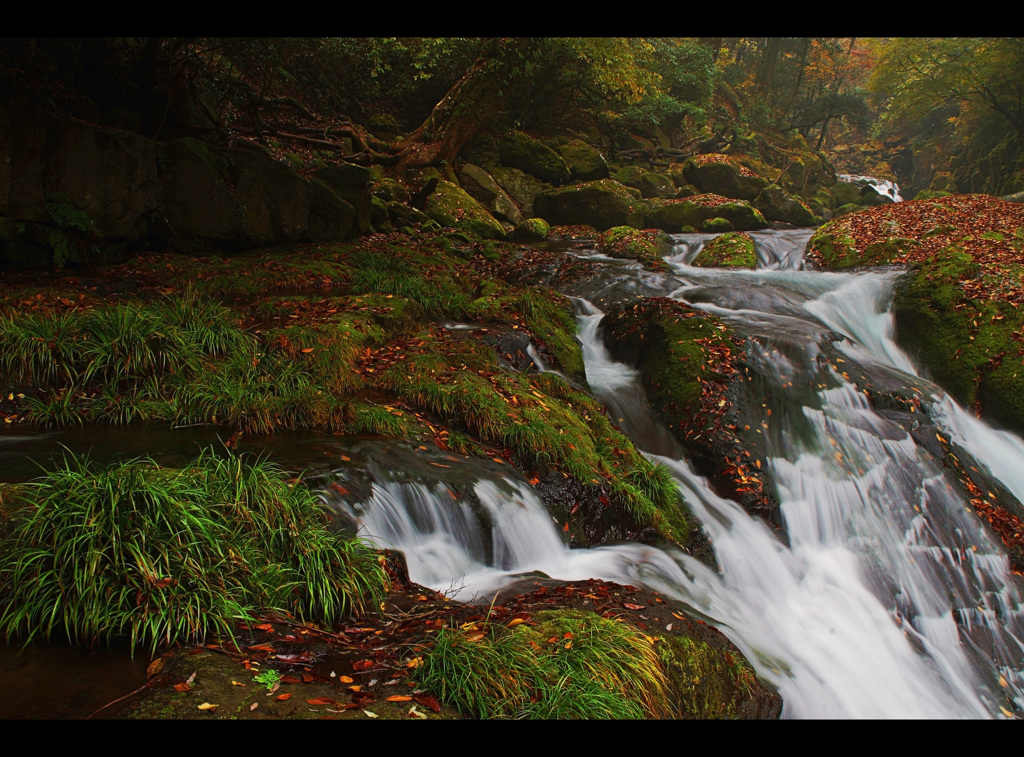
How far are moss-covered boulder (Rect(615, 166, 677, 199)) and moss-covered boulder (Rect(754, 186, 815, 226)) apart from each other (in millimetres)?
3158

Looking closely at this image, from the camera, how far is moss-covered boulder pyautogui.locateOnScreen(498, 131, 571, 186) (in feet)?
67.1

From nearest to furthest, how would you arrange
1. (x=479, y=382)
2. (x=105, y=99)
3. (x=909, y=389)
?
(x=479, y=382), (x=909, y=389), (x=105, y=99)

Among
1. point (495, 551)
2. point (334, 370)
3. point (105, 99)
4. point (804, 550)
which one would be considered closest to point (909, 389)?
point (804, 550)

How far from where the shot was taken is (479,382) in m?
6.70

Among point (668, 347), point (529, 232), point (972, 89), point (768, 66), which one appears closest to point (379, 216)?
point (529, 232)

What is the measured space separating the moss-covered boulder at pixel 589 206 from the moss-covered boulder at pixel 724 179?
646 centimetres

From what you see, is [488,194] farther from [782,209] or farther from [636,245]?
[782,209]

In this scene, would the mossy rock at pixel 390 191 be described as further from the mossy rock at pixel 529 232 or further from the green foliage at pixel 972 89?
the green foliage at pixel 972 89

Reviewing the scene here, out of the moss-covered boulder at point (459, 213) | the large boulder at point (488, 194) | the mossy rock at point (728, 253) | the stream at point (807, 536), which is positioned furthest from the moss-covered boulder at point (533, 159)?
the stream at point (807, 536)

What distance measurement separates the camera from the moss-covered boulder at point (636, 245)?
14.8 metres

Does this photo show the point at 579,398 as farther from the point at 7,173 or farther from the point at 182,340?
the point at 7,173

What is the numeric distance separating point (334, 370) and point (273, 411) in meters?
0.97

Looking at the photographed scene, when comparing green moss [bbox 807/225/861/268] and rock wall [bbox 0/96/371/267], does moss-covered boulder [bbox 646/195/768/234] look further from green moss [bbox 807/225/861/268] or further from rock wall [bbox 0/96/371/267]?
rock wall [bbox 0/96/371/267]

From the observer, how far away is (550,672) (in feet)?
9.97
